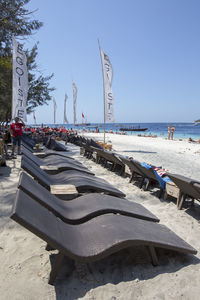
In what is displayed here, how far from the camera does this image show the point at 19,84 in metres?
7.16

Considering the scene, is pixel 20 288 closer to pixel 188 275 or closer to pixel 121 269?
pixel 121 269

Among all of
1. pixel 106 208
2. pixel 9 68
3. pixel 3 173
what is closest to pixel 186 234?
pixel 106 208

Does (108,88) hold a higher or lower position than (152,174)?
higher

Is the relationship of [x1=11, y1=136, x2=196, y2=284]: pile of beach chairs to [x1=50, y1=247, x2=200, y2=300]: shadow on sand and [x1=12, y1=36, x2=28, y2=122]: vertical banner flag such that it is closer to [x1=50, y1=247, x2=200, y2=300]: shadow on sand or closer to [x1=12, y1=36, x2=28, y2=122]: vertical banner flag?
[x1=50, y1=247, x2=200, y2=300]: shadow on sand

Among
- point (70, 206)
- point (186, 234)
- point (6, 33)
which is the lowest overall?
point (186, 234)

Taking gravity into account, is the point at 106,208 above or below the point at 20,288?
above

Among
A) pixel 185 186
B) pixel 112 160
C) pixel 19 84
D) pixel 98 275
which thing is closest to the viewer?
pixel 98 275

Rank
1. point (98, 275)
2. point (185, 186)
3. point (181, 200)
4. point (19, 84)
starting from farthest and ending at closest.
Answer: point (19, 84) → point (181, 200) → point (185, 186) → point (98, 275)

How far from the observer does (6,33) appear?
7543 millimetres

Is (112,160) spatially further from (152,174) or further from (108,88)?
(108,88)

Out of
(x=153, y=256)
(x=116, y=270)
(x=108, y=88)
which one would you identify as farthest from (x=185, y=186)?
(x=108, y=88)

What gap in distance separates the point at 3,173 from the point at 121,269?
4.50 meters

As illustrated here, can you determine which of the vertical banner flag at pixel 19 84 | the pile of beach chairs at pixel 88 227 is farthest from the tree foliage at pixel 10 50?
the pile of beach chairs at pixel 88 227

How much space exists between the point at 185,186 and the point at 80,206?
1788 millimetres
